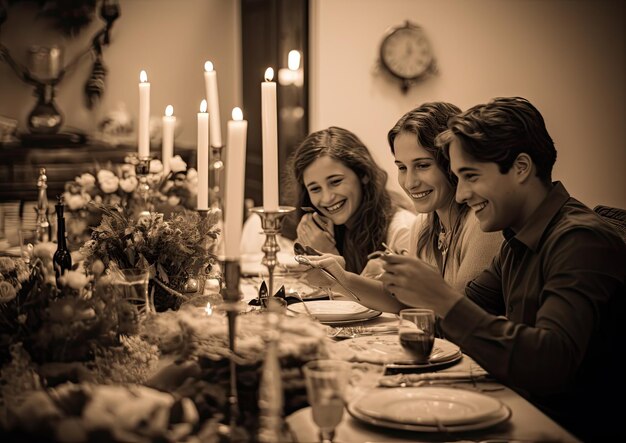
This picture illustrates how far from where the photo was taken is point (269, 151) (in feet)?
5.51

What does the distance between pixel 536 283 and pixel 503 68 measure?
3.60m

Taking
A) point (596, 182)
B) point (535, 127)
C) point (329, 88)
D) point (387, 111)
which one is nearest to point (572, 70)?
point (596, 182)

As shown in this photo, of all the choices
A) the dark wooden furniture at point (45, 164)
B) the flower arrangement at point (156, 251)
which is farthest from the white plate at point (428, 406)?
the dark wooden furniture at point (45, 164)

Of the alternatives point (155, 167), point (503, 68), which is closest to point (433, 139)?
point (155, 167)

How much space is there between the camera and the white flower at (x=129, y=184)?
352cm

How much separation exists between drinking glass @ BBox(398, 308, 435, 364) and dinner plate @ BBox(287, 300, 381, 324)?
0.49 meters

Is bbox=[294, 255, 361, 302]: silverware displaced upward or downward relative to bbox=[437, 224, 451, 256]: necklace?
downward

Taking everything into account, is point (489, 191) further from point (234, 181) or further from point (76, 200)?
point (76, 200)

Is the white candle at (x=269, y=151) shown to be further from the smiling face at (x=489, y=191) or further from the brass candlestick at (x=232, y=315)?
the smiling face at (x=489, y=191)

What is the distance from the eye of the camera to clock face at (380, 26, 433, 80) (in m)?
5.08

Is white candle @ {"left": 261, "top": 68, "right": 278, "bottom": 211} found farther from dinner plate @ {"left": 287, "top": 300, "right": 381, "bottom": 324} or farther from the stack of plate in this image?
dinner plate @ {"left": 287, "top": 300, "right": 381, "bottom": 324}

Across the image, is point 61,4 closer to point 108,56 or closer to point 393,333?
point 108,56

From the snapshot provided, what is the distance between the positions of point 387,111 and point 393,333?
3262 mm

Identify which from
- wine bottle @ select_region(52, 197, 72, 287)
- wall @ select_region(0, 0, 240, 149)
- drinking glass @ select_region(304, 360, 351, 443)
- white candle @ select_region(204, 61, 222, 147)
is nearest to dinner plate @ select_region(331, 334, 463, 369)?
drinking glass @ select_region(304, 360, 351, 443)
